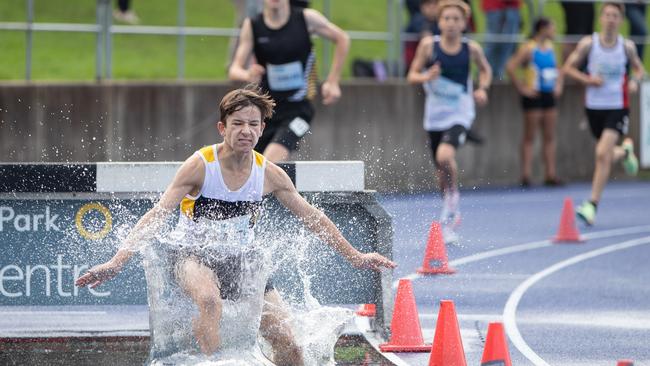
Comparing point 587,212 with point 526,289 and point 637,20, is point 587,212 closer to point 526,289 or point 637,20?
point 526,289

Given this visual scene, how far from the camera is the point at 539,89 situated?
2281 centimetres

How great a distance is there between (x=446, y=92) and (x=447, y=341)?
25.6ft

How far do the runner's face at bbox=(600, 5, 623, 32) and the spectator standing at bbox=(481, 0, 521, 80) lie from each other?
18.0 ft

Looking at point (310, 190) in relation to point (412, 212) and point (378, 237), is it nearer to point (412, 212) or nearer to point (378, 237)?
point (378, 237)

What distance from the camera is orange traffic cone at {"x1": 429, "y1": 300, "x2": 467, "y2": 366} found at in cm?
812

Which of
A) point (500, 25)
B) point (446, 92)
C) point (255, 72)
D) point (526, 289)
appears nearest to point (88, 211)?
point (255, 72)

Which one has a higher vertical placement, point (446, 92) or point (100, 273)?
point (446, 92)

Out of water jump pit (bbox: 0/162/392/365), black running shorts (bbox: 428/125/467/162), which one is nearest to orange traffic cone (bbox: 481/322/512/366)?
water jump pit (bbox: 0/162/392/365)

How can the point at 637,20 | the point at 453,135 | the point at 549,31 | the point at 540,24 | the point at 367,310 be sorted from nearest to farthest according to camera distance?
the point at 367,310 < the point at 453,135 < the point at 540,24 < the point at 549,31 < the point at 637,20

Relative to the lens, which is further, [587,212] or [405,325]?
[587,212]

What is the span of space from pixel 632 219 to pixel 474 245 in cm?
426

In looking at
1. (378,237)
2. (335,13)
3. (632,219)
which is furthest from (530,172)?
(378,237)

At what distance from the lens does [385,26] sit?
22.6 metres

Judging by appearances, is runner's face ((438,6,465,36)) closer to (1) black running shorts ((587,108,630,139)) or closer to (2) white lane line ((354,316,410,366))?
(1) black running shorts ((587,108,630,139))
